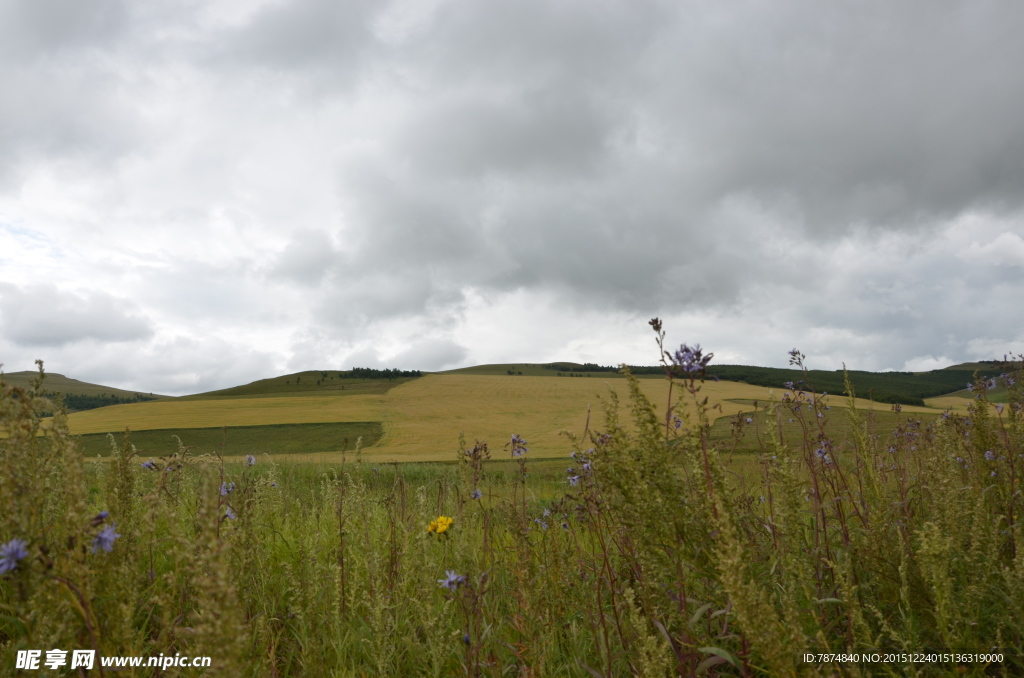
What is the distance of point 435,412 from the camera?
45562 millimetres

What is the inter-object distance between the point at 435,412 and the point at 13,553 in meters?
44.7

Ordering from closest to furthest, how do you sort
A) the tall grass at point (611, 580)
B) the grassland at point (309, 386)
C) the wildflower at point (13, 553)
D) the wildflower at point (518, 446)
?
the wildflower at point (13, 553)
the tall grass at point (611, 580)
the wildflower at point (518, 446)
the grassland at point (309, 386)

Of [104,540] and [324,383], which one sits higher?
[324,383]

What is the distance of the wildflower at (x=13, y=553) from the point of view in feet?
4.82

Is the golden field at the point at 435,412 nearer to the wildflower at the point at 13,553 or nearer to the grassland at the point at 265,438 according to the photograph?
the grassland at the point at 265,438

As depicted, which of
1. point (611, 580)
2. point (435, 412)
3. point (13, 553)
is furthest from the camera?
point (435, 412)

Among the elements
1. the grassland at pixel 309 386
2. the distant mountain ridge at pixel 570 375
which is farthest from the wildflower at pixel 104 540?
the distant mountain ridge at pixel 570 375

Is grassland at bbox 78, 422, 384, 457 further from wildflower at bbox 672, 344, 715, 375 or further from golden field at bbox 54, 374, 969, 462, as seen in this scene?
wildflower at bbox 672, 344, 715, 375

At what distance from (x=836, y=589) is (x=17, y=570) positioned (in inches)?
128

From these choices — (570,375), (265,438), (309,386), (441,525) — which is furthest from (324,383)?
(441,525)

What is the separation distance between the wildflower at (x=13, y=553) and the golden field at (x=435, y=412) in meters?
22.4

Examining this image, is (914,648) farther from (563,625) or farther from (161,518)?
(161,518)

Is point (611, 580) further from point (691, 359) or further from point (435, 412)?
point (435, 412)

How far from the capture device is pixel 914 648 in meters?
2.39
